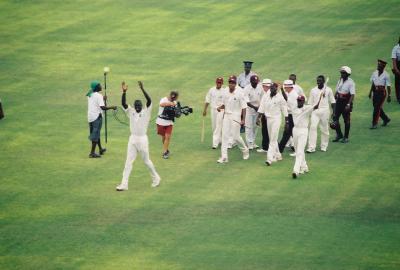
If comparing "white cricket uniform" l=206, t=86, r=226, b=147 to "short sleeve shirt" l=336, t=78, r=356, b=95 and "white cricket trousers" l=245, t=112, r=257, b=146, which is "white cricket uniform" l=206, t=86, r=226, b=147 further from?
"short sleeve shirt" l=336, t=78, r=356, b=95

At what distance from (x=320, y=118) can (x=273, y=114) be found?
1756 mm

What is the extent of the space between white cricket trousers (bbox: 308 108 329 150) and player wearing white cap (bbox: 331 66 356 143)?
66 cm

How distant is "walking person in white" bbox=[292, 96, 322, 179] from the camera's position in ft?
81.9

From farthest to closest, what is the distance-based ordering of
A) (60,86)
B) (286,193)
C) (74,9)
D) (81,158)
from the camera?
(74,9), (60,86), (81,158), (286,193)

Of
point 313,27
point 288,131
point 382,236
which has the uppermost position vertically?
point 313,27

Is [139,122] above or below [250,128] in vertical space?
above

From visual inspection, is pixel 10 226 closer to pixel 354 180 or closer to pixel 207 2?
pixel 354 180

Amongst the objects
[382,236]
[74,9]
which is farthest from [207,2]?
[382,236]

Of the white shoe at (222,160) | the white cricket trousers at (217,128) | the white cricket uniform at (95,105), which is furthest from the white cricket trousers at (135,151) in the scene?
the white cricket trousers at (217,128)

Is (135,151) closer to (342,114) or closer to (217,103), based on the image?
(217,103)

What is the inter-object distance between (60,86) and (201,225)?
1488 cm

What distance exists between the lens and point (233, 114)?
1055 inches

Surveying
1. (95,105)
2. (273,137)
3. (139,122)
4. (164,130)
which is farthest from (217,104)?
(139,122)

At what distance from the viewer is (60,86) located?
35.1 m
